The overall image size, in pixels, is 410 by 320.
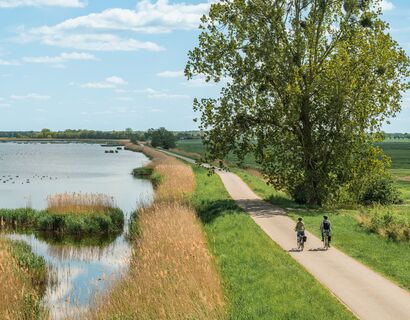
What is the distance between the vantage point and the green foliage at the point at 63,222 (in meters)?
34.8

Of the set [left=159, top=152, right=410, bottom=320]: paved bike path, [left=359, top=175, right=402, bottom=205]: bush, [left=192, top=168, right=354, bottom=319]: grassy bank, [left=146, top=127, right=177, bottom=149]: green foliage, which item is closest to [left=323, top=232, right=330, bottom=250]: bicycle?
[left=159, top=152, right=410, bottom=320]: paved bike path

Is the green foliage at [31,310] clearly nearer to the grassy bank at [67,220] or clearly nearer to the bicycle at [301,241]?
the bicycle at [301,241]

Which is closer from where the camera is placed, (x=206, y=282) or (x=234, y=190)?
(x=206, y=282)

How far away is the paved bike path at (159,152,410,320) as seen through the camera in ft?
53.2

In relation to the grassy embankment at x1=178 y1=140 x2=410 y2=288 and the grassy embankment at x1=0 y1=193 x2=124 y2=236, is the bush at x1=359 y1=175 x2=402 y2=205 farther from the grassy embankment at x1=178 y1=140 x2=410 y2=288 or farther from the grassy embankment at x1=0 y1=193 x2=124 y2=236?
the grassy embankment at x1=0 y1=193 x2=124 y2=236

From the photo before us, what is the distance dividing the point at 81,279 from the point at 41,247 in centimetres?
749

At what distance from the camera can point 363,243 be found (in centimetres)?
2642

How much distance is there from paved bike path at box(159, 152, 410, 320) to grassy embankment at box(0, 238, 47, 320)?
31.4ft

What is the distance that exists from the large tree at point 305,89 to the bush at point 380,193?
21.6 ft

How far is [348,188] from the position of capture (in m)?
38.7

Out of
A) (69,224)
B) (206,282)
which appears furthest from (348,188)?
(206,282)

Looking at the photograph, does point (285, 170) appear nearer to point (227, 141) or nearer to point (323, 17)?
point (227, 141)

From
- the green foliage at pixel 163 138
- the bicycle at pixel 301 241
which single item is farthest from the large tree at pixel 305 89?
the green foliage at pixel 163 138

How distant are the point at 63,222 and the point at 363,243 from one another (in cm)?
1871
